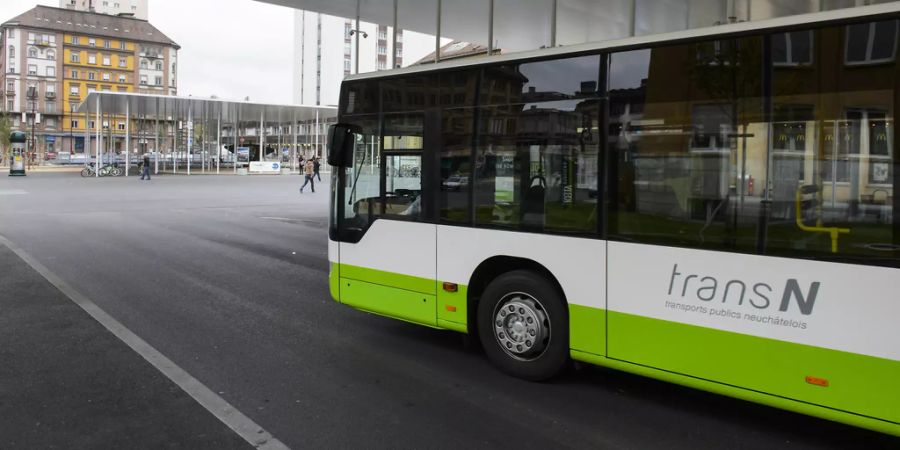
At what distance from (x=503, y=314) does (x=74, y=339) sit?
4.16 metres

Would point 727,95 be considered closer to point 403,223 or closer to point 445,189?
point 445,189

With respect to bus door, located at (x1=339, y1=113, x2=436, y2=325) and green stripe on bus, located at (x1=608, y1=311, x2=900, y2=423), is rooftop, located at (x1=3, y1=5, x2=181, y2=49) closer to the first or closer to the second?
bus door, located at (x1=339, y1=113, x2=436, y2=325)

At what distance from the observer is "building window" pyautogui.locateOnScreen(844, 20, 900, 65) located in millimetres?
3797

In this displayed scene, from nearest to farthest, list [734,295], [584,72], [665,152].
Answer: [734,295] → [665,152] → [584,72]

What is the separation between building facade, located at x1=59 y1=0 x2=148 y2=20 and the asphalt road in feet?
523

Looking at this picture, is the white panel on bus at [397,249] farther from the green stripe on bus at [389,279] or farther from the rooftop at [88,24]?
the rooftop at [88,24]

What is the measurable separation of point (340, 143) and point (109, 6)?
171 metres

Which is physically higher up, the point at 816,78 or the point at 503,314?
the point at 816,78

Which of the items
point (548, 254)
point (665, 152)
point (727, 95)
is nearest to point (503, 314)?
point (548, 254)

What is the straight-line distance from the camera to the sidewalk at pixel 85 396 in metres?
4.27

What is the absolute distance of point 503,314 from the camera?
5684 mm

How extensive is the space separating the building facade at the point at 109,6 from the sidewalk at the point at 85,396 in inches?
6358

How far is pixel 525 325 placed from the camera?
556 cm

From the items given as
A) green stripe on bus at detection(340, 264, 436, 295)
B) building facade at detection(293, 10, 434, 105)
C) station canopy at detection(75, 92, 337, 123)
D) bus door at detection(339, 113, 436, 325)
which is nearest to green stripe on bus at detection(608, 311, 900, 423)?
green stripe on bus at detection(340, 264, 436, 295)
